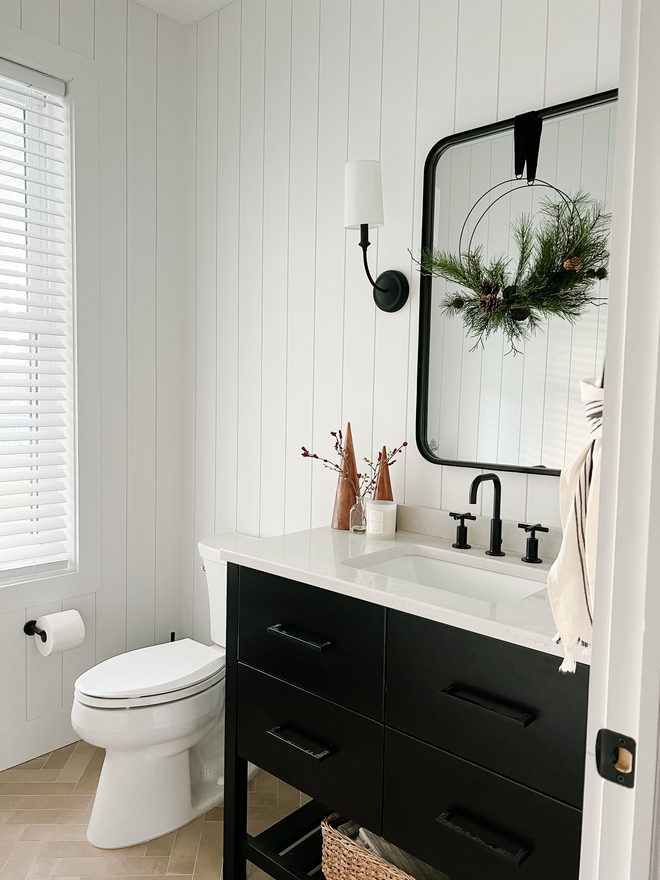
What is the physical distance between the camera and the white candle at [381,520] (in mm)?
1931

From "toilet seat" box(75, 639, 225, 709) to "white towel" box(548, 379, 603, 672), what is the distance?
1398 mm

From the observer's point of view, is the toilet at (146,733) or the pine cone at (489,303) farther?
the toilet at (146,733)

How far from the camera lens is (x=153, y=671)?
2100 mm

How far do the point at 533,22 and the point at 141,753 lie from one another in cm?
226

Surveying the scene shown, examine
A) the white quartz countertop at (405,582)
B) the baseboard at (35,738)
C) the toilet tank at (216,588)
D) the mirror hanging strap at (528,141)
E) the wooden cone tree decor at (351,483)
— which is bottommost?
the baseboard at (35,738)

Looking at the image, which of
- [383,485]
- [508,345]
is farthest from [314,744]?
[508,345]

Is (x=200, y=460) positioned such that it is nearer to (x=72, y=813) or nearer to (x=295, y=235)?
(x=295, y=235)

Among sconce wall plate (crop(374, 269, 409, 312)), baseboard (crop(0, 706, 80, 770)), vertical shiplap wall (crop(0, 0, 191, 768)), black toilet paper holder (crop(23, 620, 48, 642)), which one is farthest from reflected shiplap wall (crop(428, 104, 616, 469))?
baseboard (crop(0, 706, 80, 770))

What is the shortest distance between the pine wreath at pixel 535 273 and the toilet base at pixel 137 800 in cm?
155

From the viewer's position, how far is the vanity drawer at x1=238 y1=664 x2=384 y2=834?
1.49 metres

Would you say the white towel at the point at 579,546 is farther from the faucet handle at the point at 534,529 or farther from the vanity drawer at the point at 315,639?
the faucet handle at the point at 534,529

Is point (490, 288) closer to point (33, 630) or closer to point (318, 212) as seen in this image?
point (318, 212)

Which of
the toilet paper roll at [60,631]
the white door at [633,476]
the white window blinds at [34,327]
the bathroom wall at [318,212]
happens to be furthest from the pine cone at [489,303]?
the toilet paper roll at [60,631]

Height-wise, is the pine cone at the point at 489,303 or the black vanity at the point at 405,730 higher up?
the pine cone at the point at 489,303
